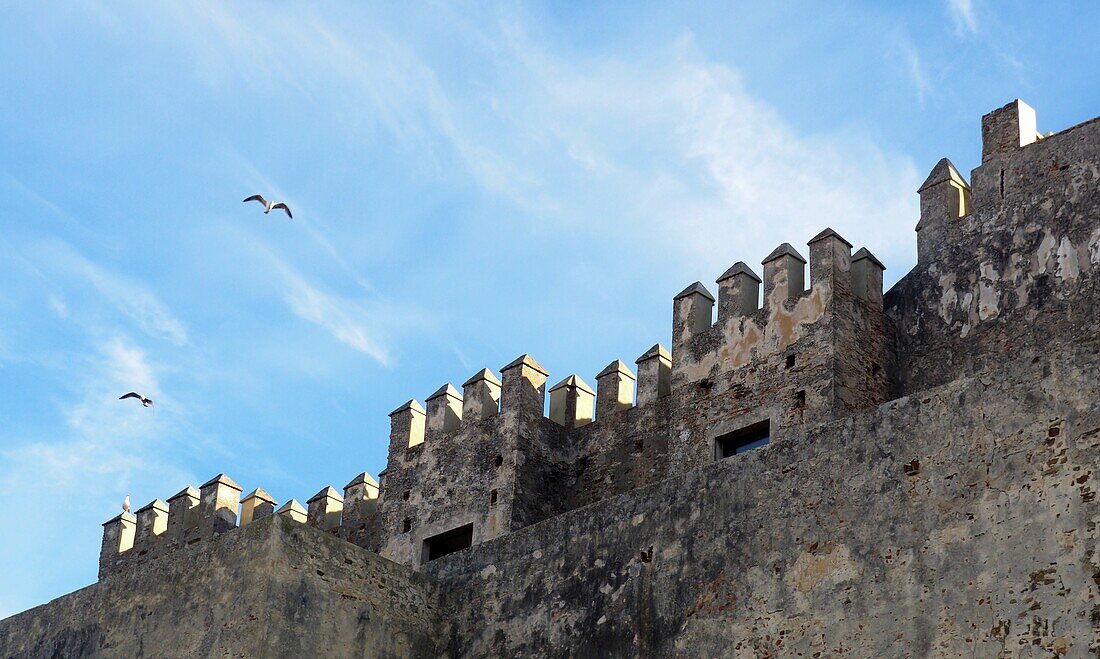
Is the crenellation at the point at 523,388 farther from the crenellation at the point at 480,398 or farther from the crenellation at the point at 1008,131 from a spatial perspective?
the crenellation at the point at 1008,131

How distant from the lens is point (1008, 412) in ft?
34.7

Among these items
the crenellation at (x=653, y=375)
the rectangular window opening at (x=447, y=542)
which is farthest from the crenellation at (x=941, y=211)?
the rectangular window opening at (x=447, y=542)

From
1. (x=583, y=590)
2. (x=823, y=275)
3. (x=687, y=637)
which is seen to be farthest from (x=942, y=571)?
(x=823, y=275)

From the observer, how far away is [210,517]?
70.8ft

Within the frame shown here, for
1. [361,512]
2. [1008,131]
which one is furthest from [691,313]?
[361,512]

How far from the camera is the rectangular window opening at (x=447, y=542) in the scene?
1819 centimetres

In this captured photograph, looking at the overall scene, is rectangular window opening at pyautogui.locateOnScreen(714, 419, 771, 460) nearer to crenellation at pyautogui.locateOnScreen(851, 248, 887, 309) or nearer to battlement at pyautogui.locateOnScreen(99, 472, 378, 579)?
crenellation at pyautogui.locateOnScreen(851, 248, 887, 309)

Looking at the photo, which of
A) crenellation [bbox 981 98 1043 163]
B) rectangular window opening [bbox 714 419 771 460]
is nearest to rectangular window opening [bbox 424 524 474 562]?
rectangular window opening [bbox 714 419 771 460]

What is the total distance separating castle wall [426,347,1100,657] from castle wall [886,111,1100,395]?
437 cm

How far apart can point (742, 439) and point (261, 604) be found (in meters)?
5.96

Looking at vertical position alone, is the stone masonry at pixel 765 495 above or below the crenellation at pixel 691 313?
below

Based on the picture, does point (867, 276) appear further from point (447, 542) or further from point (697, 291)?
point (447, 542)

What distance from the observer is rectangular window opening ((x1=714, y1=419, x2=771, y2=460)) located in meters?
16.3

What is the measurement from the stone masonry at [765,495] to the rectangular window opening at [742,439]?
31 mm
